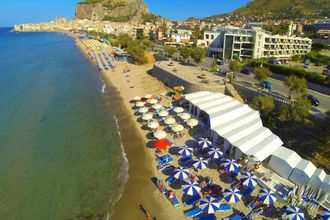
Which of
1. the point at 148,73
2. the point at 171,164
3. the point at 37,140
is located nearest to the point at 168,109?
the point at 171,164

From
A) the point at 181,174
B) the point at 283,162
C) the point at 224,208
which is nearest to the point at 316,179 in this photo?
the point at 283,162

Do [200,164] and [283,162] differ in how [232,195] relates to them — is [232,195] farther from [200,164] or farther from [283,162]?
[283,162]

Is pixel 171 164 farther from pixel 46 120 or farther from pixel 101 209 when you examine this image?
pixel 46 120

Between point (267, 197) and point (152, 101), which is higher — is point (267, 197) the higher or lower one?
the lower one

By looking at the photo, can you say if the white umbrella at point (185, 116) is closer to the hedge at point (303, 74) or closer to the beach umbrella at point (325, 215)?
the beach umbrella at point (325, 215)

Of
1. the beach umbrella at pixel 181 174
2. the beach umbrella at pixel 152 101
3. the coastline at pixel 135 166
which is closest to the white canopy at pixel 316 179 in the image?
the beach umbrella at pixel 181 174

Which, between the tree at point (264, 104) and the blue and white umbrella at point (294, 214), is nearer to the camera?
the blue and white umbrella at point (294, 214)
